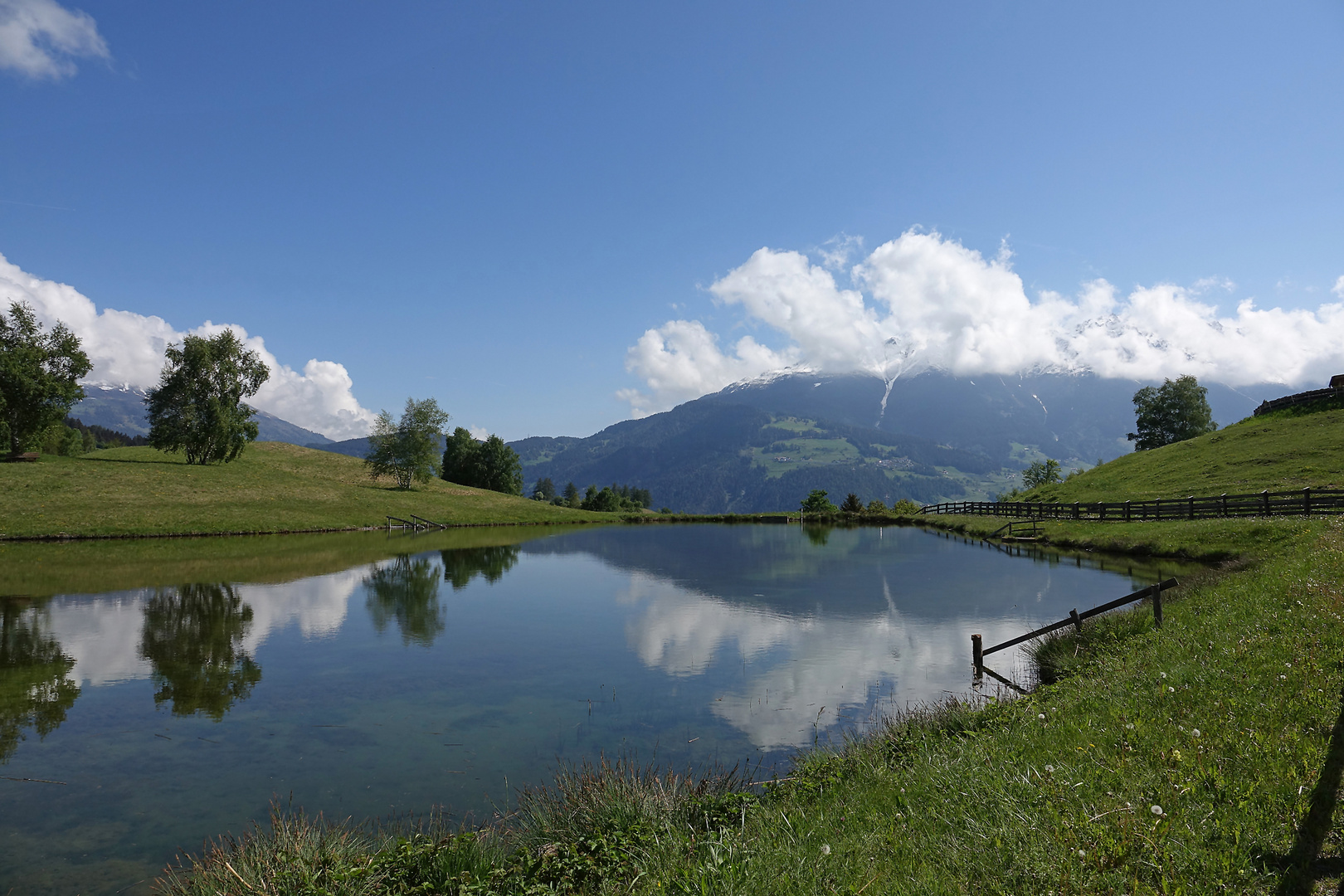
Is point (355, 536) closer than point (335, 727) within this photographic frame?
No

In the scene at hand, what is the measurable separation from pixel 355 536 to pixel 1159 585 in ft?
219

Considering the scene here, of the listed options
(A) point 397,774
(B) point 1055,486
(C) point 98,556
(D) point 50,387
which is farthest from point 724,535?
(D) point 50,387

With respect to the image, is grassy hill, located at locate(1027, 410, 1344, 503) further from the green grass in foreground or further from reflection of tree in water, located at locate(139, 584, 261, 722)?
reflection of tree in water, located at locate(139, 584, 261, 722)

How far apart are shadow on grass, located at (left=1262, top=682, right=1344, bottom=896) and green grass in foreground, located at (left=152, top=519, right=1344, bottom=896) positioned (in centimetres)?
2

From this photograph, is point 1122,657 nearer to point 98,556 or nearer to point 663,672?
point 663,672

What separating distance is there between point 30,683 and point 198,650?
407cm

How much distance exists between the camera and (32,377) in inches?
2657

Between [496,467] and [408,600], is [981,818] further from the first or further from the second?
[496,467]

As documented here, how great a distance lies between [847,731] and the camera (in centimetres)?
1343

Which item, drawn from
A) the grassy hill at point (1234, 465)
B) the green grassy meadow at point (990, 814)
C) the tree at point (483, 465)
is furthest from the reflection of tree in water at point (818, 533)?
the tree at point (483, 465)

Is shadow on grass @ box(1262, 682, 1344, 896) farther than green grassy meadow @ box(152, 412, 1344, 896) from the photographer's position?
No

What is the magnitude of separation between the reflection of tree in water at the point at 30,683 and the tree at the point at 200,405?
7027 centimetres

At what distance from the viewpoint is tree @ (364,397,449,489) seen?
102m

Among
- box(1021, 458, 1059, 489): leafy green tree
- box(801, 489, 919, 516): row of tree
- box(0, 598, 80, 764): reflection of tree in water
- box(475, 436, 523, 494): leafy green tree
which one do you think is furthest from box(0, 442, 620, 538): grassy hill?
box(1021, 458, 1059, 489): leafy green tree
